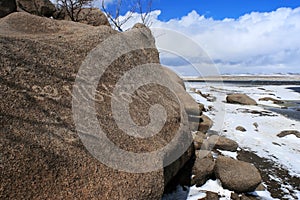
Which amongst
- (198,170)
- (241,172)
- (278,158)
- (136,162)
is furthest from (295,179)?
(136,162)

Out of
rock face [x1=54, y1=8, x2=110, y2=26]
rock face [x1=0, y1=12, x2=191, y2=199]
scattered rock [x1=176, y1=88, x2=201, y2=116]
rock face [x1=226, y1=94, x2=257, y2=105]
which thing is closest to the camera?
rock face [x1=0, y1=12, x2=191, y2=199]

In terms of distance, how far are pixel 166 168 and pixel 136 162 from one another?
621 mm

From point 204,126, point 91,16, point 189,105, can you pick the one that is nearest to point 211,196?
point 189,105

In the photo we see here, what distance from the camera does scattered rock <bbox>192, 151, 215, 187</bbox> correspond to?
4.48 meters

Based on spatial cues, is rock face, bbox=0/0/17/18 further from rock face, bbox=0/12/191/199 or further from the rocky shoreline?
rock face, bbox=0/12/191/199

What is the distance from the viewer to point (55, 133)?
2.60 meters

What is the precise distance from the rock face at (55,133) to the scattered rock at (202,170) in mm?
1108

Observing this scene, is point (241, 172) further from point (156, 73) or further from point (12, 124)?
point (12, 124)

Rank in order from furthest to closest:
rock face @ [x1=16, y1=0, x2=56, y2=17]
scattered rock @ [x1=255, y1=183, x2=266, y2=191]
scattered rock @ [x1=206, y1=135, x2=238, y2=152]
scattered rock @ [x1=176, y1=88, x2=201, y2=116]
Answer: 1. rock face @ [x1=16, y1=0, x2=56, y2=17]
2. scattered rock @ [x1=176, y1=88, x2=201, y2=116]
3. scattered rock @ [x1=206, y1=135, x2=238, y2=152]
4. scattered rock @ [x1=255, y1=183, x2=266, y2=191]

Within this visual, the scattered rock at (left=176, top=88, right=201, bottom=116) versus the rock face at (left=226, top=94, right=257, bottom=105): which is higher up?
the scattered rock at (left=176, top=88, right=201, bottom=116)

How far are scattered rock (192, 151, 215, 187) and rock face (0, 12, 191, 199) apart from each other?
1.11 meters

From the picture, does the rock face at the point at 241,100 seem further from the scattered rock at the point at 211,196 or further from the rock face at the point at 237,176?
the scattered rock at the point at 211,196

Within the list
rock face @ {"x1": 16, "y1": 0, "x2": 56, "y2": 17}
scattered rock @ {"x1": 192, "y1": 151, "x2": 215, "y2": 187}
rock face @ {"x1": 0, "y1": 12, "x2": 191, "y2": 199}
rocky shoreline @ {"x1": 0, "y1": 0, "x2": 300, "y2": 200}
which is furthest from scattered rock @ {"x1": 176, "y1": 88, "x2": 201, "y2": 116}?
rock face @ {"x1": 16, "y1": 0, "x2": 56, "y2": 17}

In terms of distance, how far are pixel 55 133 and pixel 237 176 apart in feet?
10.9
